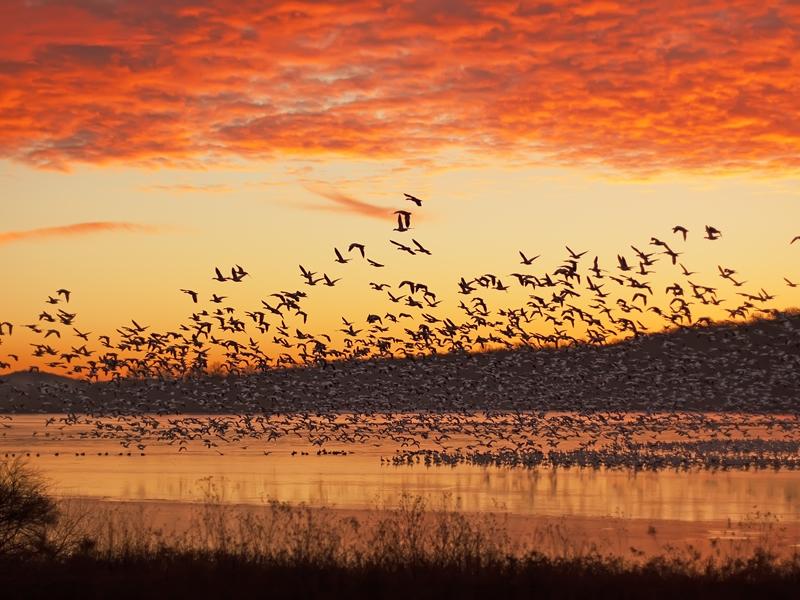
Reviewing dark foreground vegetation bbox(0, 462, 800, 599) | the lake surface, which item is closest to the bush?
dark foreground vegetation bbox(0, 462, 800, 599)

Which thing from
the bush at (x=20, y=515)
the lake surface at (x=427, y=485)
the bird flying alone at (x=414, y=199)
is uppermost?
the bird flying alone at (x=414, y=199)

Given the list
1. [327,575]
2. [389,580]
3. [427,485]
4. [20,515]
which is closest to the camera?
[389,580]

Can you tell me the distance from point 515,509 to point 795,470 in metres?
20.2

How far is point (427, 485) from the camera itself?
163ft

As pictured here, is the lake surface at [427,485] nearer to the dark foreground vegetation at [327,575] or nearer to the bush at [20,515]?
the bush at [20,515]

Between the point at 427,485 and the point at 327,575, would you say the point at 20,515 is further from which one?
the point at 427,485

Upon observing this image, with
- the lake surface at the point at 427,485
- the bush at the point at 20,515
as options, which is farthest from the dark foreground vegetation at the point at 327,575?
the lake surface at the point at 427,485

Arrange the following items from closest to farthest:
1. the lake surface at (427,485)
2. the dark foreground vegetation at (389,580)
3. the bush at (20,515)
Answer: the dark foreground vegetation at (389,580) → the bush at (20,515) → the lake surface at (427,485)

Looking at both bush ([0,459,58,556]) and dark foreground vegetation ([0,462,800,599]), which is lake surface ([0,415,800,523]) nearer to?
bush ([0,459,58,556])

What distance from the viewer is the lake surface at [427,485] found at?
40.3 meters

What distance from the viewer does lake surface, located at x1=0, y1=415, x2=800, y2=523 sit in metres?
40.3

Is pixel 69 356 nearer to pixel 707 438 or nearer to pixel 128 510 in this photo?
pixel 128 510

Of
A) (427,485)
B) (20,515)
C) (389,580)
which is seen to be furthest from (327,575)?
(427,485)

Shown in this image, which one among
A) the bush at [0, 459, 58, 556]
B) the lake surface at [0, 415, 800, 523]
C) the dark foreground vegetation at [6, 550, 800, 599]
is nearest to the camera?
the dark foreground vegetation at [6, 550, 800, 599]
